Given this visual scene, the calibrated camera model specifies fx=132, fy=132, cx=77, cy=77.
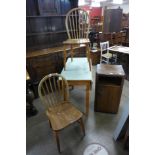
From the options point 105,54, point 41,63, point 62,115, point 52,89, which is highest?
point 105,54

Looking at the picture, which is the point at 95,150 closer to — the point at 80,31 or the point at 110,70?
the point at 110,70

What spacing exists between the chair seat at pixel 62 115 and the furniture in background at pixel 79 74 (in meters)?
0.37

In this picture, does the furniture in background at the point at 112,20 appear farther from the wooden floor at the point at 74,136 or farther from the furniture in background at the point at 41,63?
the wooden floor at the point at 74,136

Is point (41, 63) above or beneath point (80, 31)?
beneath

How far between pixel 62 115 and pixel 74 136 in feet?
1.42

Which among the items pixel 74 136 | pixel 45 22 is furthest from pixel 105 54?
pixel 74 136

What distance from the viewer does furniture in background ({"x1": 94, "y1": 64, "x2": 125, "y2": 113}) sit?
1.96m

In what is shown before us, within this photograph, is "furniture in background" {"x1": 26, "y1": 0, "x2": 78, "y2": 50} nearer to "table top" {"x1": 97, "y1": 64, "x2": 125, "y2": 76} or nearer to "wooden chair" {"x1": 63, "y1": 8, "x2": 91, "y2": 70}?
"wooden chair" {"x1": 63, "y1": 8, "x2": 91, "y2": 70}

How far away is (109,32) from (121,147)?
4610 millimetres

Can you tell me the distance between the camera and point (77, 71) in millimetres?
2148

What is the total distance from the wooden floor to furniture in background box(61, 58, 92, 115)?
30cm
